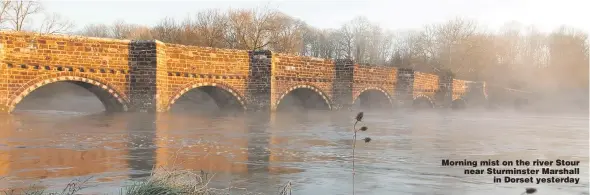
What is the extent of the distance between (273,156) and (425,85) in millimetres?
32621

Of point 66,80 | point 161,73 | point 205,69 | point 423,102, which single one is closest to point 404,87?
point 423,102

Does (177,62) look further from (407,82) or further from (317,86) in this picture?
(407,82)

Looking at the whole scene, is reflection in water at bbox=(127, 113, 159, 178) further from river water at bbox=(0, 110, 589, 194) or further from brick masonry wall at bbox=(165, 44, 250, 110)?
brick masonry wall at bbox=(165, 44, 250, 110)

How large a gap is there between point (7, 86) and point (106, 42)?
395 cm

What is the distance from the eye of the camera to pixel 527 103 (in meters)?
52.4

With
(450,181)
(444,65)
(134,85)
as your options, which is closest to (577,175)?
(450,181)

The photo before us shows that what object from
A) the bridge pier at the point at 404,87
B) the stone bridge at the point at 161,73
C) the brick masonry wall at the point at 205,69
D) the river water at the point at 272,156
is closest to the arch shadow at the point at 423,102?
the bridge pier at the point at 404,87

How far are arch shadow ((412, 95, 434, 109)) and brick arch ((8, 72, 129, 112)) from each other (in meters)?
23.2

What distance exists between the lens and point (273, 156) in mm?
9555

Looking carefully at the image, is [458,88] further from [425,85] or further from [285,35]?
[285,35]

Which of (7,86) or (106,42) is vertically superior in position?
(106,42)

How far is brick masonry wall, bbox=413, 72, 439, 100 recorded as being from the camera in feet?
126

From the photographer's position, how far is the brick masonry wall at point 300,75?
1049 inches

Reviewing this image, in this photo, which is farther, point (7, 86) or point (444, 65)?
point (444, 65)
